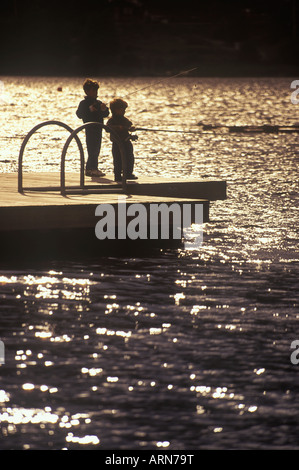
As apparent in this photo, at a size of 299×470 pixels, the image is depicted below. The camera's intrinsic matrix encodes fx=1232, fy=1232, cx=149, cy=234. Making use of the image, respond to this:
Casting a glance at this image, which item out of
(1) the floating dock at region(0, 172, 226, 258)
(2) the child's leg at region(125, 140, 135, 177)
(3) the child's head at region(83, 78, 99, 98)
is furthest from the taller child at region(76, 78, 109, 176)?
(1) the floating dock at region(0, 172, 226, 258)

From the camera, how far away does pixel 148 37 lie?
142 m

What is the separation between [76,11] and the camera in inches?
5822

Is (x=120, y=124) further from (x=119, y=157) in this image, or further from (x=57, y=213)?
(x=57, y=213)

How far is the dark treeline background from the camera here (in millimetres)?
138125

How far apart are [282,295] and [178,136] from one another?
25.2 metres

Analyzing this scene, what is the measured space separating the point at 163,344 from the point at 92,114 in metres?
8.23

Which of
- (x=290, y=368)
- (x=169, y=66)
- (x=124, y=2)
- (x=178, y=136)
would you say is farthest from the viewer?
(x=124, y=2)

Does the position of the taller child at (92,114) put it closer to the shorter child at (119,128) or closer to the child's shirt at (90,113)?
the child's shirt at (90,113)

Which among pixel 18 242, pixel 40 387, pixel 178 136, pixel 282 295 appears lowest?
pixel 40 387

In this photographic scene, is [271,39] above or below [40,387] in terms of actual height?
above

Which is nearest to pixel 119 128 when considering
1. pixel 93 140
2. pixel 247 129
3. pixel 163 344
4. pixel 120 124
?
pixel 120 124
